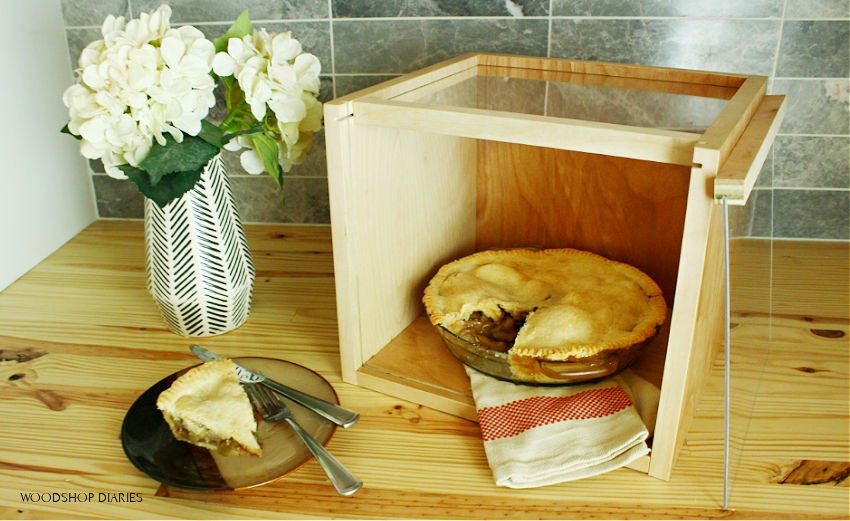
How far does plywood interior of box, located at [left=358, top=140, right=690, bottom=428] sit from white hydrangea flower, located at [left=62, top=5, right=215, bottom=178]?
0.32 meters

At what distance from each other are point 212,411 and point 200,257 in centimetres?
21

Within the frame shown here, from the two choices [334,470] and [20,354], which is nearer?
[334,470]

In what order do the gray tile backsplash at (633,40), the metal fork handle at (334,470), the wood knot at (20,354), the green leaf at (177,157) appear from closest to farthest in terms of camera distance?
the metal fork handle at (334,470) → the green leaf at (177,157) → the wood knot at (20,354) → the gray tile backsplash at (633,40)

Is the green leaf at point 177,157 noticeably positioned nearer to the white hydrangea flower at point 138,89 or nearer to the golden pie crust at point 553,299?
the white hydrangea flower at point 138,89

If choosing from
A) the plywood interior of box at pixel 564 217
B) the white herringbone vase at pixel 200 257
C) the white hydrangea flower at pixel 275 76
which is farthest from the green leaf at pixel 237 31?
the plywood interior of box at pixel 564 217

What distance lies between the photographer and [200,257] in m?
0.89

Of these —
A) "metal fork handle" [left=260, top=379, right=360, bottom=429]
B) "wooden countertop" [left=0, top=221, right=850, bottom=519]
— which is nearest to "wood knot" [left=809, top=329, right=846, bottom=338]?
"wooden countertop" [left=0, top=221, right=850, bottom=519]

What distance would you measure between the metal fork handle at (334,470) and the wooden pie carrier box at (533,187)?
0.44ft

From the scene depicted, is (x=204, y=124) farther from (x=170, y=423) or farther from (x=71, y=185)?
(x=71, y=185)

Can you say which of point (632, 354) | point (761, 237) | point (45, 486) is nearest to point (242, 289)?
point (45, 486)

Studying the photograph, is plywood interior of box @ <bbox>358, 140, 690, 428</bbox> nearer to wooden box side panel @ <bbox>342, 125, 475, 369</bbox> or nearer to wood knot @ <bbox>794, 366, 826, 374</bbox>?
wooden box side panel @ <bbox>342, 125, 475, 369</bbox>

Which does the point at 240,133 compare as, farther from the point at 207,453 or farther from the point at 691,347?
the point at 691,347

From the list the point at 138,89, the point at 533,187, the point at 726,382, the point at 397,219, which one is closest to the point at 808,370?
the point at 726,382

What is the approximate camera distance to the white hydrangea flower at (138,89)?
0.77m
